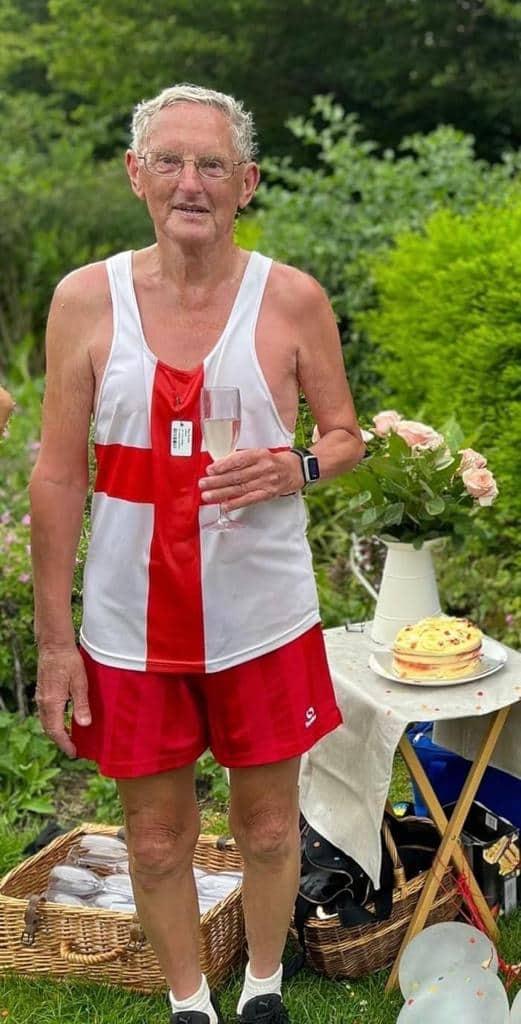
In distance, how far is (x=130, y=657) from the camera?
7.73 ft

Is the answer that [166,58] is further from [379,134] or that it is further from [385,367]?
[385,367]

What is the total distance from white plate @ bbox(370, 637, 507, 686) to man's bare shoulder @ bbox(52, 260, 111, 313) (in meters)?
1.10

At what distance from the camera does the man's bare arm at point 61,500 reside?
2.31m

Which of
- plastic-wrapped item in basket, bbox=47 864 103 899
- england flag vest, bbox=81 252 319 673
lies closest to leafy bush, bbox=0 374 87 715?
plastic-wrapped item in basket, bbox=47 864 103 899

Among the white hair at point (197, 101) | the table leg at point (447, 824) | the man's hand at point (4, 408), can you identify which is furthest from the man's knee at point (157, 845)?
the white hair at point (197, 101)

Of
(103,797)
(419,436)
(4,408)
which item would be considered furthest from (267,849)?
(103,797)

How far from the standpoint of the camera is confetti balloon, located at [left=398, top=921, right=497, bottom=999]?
103 inches

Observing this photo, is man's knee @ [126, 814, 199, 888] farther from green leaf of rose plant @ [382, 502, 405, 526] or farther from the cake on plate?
green leaf of rose plant @ [382, 502, 405, 526]

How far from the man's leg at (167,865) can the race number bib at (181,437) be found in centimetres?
63

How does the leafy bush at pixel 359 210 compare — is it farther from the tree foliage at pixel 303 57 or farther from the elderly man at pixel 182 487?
the tree foliage at pixel 303 57

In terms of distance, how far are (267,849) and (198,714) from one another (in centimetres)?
34

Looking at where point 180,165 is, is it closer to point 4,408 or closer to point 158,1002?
point 4,408

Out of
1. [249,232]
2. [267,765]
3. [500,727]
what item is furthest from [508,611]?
[249,232]

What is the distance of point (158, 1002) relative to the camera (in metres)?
2.93
